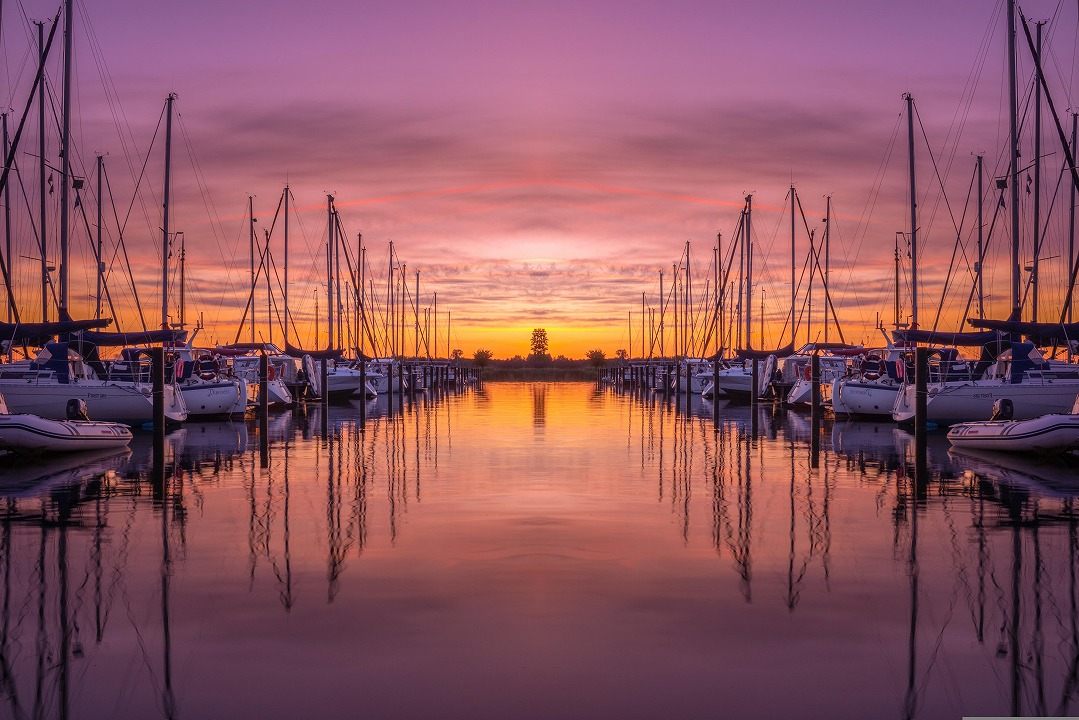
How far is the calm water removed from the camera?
6.67 metres

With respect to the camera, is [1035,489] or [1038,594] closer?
[1038,594]

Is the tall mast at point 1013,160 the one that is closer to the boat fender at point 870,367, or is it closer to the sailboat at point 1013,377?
the sailboat at point 1013,377

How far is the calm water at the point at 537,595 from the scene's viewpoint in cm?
667

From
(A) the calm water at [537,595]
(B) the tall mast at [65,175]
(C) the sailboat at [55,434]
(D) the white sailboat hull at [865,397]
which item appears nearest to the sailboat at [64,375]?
(B) the tall mast at [65,175]

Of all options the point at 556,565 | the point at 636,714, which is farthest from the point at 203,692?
the point at 556,565

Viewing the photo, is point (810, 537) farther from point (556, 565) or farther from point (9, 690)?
point (9, 690)

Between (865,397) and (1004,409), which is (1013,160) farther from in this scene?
(1004,409)

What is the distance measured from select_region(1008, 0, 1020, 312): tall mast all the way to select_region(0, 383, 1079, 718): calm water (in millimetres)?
14988

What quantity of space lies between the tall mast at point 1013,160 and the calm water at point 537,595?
1499 centimetres

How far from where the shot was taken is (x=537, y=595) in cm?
930

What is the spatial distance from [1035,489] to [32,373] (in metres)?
26.8

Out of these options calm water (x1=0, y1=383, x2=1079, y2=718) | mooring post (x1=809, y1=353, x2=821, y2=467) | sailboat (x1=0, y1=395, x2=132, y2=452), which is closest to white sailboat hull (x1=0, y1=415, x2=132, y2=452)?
sailboat (x1=0, y1=395, x2=132, y2=452)

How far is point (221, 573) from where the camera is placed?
10266 millimetres

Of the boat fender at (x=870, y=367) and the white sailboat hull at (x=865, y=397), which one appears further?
the boat fender at (x=870, y=367)
